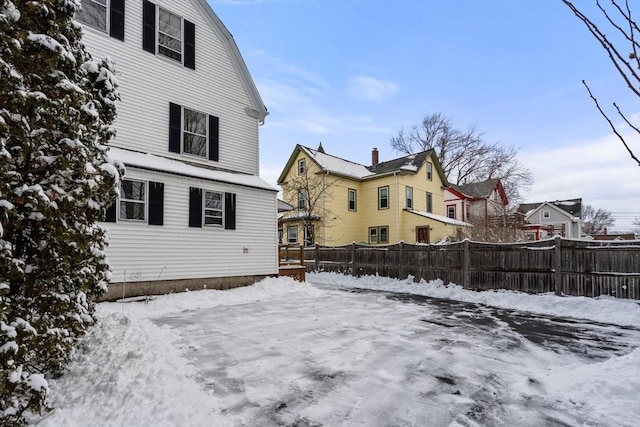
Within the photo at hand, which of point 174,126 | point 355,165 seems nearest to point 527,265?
point 174,126

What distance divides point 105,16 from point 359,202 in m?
18.5

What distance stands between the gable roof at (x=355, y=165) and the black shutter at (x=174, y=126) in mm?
12105

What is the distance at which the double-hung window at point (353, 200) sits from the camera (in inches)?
950

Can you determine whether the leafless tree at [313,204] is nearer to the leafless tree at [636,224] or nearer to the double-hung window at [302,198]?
the double-hung window at [302,198]

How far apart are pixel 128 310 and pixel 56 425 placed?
5.36m

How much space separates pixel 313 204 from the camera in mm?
21984

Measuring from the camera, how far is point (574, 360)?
196 inches

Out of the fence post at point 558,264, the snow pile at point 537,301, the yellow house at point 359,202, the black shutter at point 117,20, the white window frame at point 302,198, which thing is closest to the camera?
the snow pile at point 537,301

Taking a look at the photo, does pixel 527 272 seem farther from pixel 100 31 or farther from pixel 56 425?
pixel 100 31

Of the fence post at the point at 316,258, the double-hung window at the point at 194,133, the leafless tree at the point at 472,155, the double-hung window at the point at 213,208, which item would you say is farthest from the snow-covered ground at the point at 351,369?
the leafless tree at the point at 472,155

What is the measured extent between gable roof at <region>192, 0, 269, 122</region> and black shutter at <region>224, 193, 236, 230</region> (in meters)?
3.79

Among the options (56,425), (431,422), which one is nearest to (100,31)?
(56,425)

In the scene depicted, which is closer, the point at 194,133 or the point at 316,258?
the point at 194,133

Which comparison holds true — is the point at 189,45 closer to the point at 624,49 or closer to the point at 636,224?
the point at 624,49
